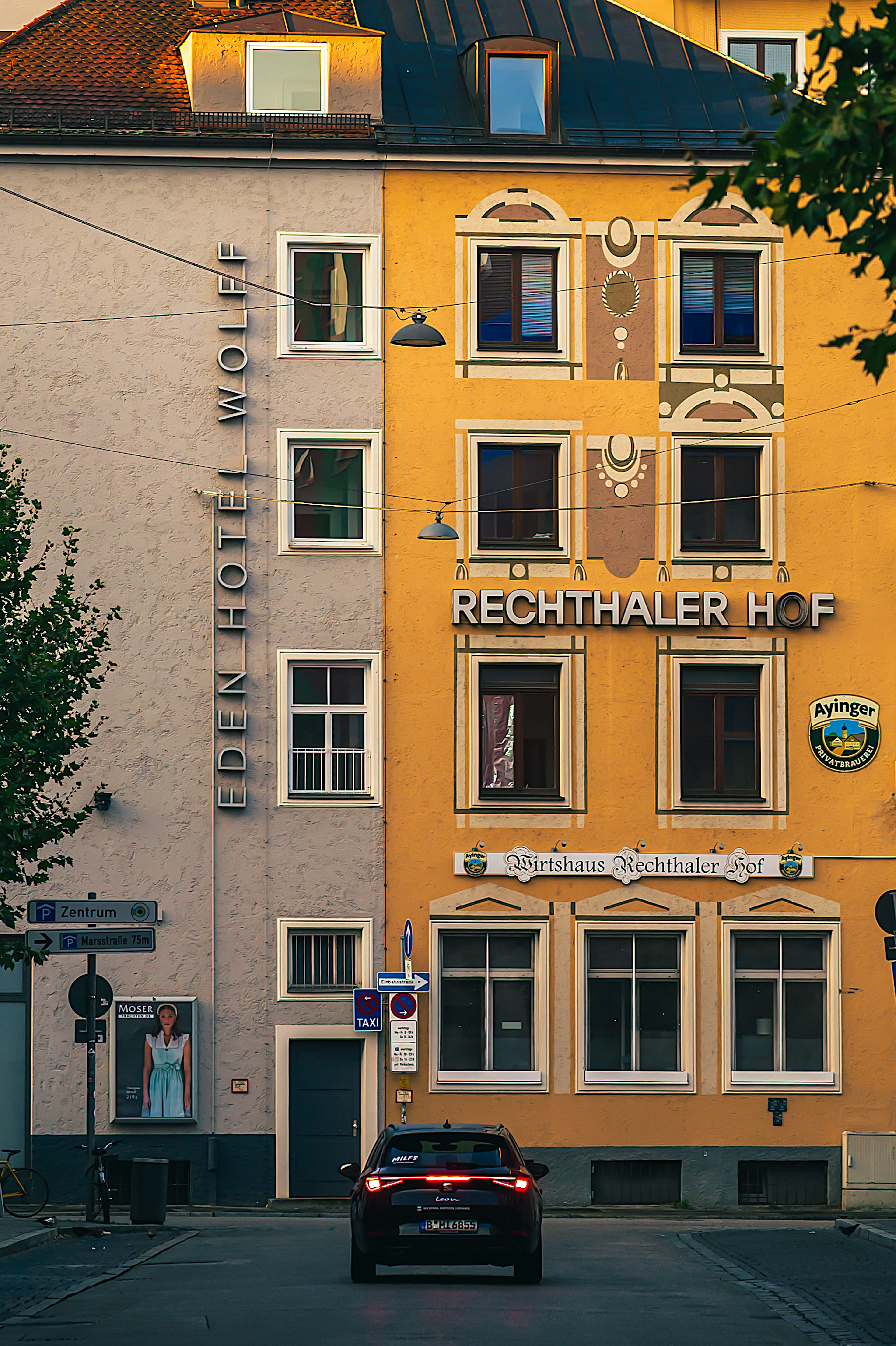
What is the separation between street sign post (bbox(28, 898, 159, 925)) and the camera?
23.0 meters

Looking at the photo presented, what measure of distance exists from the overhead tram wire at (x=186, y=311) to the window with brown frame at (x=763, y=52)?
8264 mm

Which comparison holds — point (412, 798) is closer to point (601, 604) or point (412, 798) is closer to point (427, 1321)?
point (601, 604)

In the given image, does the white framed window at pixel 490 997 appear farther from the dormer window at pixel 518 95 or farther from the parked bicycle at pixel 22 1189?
the dormer window at pixel 518 95

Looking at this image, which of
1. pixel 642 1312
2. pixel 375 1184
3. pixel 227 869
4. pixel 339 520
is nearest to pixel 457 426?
pixel 339 520

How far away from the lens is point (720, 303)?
2980 centimetres

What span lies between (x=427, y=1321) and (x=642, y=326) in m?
18.8

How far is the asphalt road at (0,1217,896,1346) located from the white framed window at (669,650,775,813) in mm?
8097

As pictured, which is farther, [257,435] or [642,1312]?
[257,435]

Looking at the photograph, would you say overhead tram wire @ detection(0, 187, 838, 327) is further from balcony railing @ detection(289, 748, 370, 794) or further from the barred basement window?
the barred basement window

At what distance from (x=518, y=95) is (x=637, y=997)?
13664 millimetres

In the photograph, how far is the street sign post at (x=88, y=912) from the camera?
23000 millimetres

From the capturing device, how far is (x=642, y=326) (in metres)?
29.5

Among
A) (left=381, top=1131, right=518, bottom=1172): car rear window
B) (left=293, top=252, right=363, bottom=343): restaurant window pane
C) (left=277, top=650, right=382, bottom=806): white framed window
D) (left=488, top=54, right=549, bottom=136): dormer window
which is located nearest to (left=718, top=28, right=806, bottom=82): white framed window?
(left=488, top=54, right=549, bottom=136): dormer window

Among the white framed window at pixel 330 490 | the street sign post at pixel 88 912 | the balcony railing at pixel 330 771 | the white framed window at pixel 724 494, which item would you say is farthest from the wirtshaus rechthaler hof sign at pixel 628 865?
the street sign post at pixel 88 912
